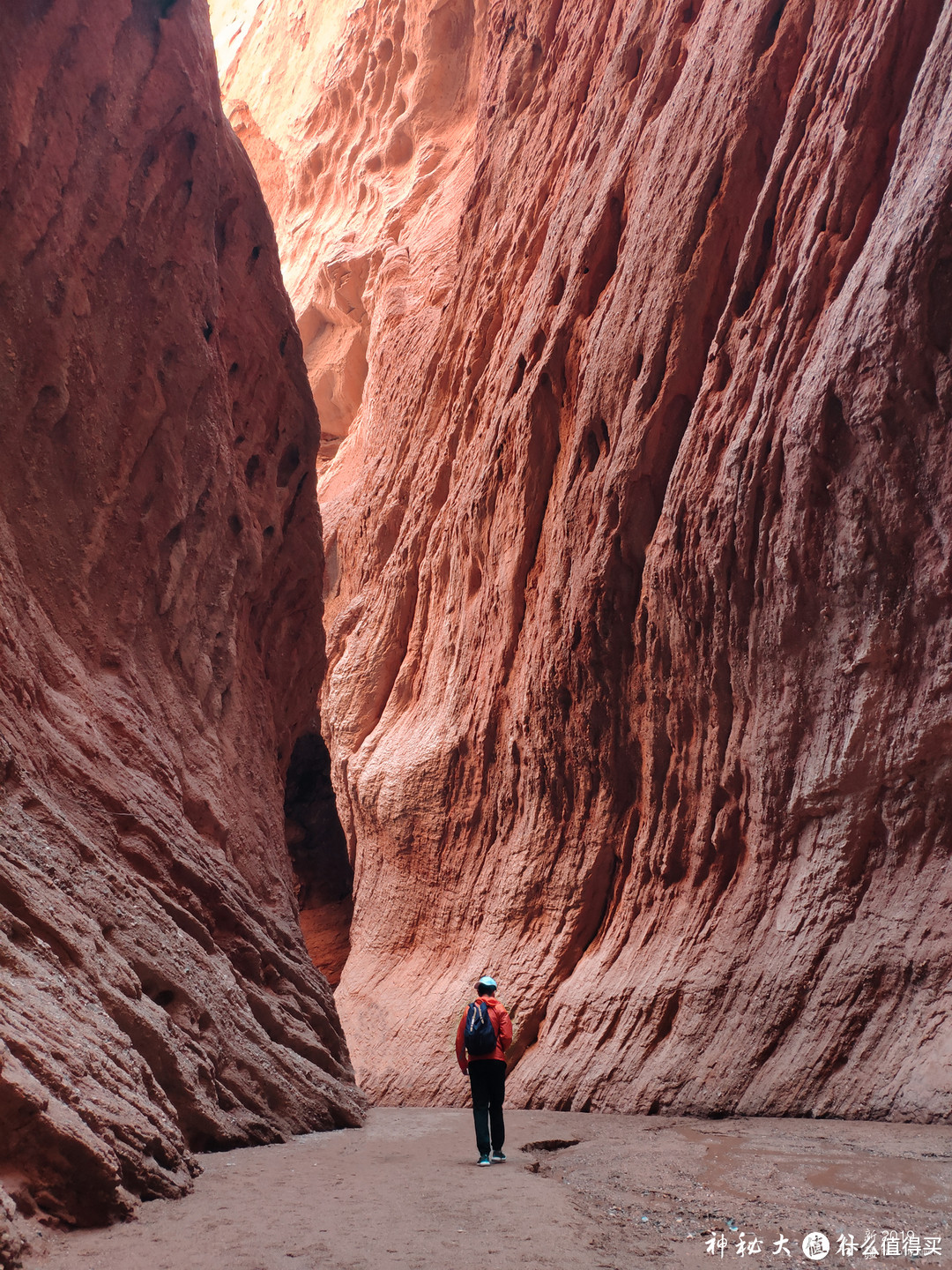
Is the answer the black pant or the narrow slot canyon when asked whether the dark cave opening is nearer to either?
the narrow slot canyon

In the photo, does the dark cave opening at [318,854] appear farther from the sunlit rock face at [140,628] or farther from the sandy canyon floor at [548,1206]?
the sandy canyon floor at [548,1206]

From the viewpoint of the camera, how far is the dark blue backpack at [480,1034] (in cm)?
558

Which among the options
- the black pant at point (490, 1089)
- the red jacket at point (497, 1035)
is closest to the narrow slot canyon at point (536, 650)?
the black pant at point (490, 1089)

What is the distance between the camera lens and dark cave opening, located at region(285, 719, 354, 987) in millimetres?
11883

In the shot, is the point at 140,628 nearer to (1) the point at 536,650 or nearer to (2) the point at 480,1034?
(2) the point at 480,1034

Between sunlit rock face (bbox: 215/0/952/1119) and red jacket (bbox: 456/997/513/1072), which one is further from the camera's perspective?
sunlit rock face (bbox: 215/0/952/1119)

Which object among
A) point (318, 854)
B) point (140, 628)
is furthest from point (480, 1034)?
point (318, 854)

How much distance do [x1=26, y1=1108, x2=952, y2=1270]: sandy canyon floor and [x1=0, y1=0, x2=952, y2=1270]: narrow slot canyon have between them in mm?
119

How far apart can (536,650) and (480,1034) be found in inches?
252

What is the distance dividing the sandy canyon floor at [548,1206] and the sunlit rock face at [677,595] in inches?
65.1

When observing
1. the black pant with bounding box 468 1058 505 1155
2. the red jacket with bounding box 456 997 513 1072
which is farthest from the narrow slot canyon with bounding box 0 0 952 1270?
the red jacket with bounding box 456 997 513 1072

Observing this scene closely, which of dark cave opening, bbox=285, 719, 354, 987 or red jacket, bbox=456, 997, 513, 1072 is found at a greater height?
red jacket, bbox=456, 997, 513, 1072

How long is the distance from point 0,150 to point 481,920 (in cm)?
854

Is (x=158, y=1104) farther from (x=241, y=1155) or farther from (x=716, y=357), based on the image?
(x=716, y=357)
